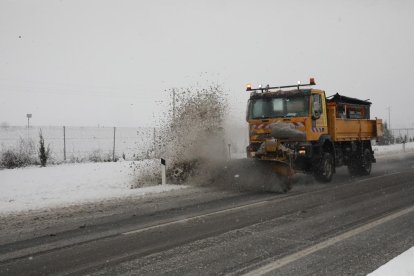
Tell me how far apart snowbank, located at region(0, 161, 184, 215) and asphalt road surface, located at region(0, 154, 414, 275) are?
231cm

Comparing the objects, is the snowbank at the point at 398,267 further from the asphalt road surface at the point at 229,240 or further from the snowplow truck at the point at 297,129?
the snowplow truck at the point at 297,129

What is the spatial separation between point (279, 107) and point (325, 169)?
2641 mm

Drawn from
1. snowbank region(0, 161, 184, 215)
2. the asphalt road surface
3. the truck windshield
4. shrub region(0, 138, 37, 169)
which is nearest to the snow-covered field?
snowbank region(0, 161, 184, 215)

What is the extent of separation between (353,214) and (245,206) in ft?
7.80

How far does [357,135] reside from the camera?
16.9m

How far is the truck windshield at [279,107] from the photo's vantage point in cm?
1346

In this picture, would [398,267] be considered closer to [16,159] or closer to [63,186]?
[63,186]

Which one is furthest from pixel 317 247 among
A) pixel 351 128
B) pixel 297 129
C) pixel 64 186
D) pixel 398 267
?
pixel 351 128

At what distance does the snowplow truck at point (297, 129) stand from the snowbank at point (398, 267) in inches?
290

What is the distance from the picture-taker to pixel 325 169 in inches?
571

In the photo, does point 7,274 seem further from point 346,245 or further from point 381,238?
point 381,238

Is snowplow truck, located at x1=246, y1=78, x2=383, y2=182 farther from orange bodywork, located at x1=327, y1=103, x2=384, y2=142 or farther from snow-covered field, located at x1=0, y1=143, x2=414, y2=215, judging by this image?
snow-covered field, located at x1=0, y1=143, x2=414, y2=215

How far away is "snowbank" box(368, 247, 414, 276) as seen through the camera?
189 inches

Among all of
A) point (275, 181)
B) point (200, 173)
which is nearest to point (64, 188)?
point (200, 173)
